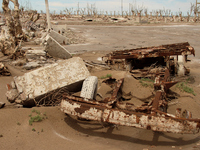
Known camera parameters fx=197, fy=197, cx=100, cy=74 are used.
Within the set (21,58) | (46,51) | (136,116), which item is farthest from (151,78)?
(21,58)

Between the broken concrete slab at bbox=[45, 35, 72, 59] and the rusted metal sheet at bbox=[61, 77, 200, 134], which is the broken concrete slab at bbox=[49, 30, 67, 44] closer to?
the broken concrete slab at bbox=[45, 35, 72, 59]

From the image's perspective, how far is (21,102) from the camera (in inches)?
168

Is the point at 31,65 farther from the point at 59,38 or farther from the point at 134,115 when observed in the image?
the point at 59,38

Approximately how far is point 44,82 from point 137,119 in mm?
2318

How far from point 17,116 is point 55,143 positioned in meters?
1.12

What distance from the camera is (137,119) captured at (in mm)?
2865

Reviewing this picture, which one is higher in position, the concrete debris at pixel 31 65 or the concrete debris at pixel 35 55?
the concrete debris at pixel 35 55

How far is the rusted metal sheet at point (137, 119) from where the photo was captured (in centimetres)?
273

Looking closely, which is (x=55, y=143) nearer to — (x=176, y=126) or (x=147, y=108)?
(x=147, y=108)

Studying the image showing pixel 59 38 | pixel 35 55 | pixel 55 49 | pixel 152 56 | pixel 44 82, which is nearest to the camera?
pixel 44 82

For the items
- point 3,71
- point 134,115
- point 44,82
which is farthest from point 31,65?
point 134,115

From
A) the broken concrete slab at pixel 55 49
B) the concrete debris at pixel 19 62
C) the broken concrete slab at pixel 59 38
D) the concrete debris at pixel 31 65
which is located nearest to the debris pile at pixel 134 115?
the concrete debris at pixel 31 65

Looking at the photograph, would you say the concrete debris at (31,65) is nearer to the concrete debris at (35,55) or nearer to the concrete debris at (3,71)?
the concrete debris at (35,55)

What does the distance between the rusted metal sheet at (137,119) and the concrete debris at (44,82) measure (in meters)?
Answer: 1.09
